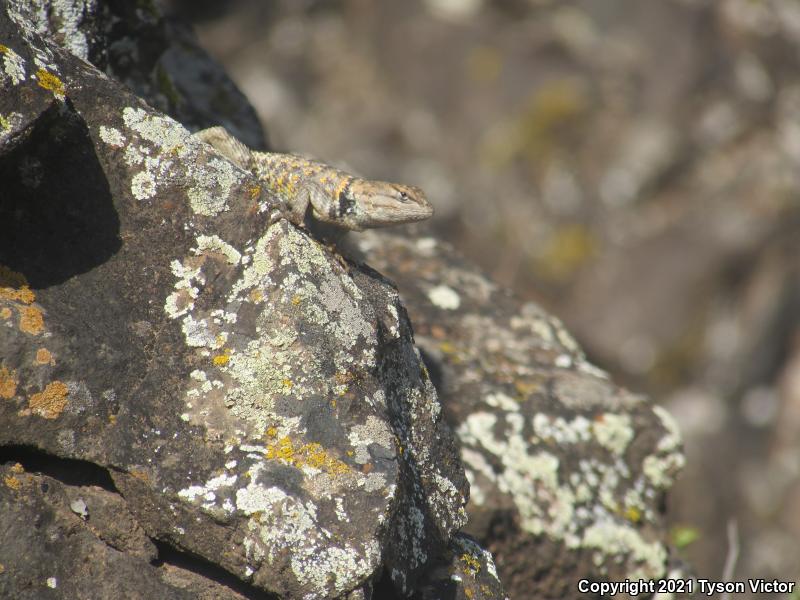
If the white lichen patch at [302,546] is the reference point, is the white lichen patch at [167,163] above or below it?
above

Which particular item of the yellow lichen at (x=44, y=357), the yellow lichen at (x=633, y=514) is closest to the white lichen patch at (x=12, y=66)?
the yellow lichen at (x=44, y=357)

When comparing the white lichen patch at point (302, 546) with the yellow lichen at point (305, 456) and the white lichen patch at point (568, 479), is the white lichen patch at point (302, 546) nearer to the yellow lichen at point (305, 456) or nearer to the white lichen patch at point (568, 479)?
the yellow lichen at point (305, 456)

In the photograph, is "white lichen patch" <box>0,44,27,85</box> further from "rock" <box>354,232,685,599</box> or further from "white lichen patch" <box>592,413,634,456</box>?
"white lichen patch" <box>592,413,634,456</box>

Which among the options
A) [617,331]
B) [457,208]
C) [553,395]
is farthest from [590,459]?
[457,208]

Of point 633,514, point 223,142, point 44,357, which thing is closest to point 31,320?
point 44,357

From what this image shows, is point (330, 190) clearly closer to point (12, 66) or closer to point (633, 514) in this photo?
point (12, 66)

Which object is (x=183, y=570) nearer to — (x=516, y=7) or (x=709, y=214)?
(x=709, y=214)

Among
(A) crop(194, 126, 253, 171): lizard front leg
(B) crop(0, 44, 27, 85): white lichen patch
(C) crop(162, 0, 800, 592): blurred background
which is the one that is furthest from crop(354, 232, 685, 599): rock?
(C) crop(162, 0, 800, 592): blurred background
